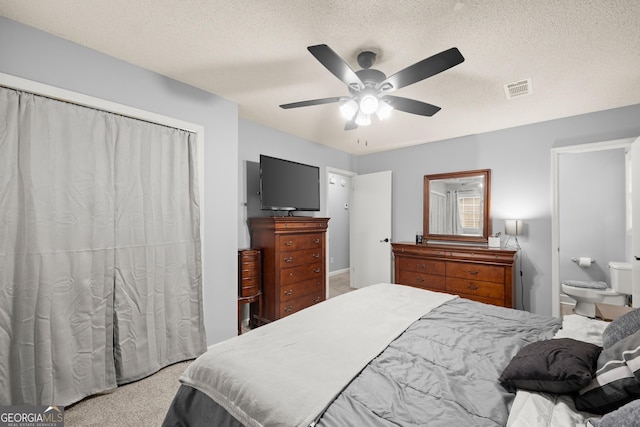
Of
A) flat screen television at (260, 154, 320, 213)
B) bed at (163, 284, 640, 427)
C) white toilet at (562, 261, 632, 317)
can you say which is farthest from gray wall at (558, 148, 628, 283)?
flat screen television at (260, 154, 320, 213)

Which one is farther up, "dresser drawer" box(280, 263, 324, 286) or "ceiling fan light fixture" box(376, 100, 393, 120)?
"ceiling fan light fixture" box(376, 100, 393, 120)

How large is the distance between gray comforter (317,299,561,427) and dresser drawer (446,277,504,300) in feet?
5.38

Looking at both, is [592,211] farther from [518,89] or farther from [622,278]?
[518,89]

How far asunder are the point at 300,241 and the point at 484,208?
2613 millimetres

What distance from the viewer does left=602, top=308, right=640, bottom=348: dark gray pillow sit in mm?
1168

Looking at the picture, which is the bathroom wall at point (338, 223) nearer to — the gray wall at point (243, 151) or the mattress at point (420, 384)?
the gray wall at point (243, 151)

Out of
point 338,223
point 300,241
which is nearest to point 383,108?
point 300,241

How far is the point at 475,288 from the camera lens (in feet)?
11.3

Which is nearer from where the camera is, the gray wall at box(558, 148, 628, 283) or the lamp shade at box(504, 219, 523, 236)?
the lamp shade at box(504, 219, 523, 236)

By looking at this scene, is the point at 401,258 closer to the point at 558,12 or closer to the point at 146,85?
the point at 558,12

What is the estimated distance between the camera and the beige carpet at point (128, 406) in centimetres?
178

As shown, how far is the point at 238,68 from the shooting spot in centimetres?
226

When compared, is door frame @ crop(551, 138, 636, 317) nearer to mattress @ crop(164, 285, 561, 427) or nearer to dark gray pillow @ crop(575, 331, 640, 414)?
mattress @ crop(164, 285, 561, 427)

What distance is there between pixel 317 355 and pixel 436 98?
2625 mm
